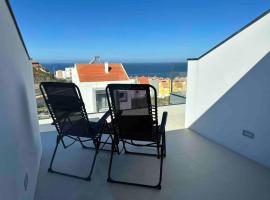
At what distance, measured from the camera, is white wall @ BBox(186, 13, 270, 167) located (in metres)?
2.46

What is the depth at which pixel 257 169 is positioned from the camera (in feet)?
8.05

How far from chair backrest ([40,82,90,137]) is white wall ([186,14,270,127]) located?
7.48ft

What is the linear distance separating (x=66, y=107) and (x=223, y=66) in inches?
98.8

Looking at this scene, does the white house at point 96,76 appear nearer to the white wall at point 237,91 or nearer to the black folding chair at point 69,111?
the white wall at point 237,91

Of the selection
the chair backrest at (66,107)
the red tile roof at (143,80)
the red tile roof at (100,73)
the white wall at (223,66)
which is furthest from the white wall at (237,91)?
the red tile roof at (100,73)

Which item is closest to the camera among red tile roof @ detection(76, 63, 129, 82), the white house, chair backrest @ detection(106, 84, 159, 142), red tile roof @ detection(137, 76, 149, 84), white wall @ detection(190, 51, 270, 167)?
chair backrest @ detection(106, 84, 159, 142)

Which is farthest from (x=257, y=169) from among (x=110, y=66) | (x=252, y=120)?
(x=110, y=66)

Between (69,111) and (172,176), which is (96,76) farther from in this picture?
(172,176)

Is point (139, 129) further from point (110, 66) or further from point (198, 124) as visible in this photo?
point (110, 66)

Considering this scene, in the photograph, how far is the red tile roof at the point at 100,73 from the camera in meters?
8.92

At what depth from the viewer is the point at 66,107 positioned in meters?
2.34

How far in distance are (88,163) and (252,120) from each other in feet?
7.79

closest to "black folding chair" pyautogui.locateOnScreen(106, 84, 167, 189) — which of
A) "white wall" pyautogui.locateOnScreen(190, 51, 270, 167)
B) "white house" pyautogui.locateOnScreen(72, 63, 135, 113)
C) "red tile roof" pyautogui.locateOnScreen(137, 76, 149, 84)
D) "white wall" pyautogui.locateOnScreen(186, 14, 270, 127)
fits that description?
"white wall" pyautogui.locateOnScreen(190, 51, 270, 167)

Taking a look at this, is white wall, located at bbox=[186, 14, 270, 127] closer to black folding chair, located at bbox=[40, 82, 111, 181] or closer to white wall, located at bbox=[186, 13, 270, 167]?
white wall, located at bbox=[186, 13, 270, 167]
